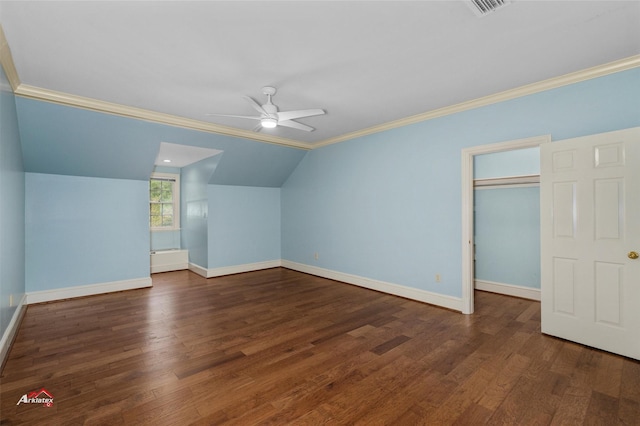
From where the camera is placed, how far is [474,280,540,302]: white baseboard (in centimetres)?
441

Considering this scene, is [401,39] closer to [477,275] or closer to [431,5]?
[431,5]

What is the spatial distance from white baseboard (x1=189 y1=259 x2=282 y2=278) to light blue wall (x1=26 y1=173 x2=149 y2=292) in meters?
1.11

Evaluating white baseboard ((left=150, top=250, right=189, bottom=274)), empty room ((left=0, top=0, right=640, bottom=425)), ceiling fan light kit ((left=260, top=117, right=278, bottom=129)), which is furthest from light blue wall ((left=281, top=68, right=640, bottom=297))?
white baseboard ((left=150, top=250, right=189, bottom=274))

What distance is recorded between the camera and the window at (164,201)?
→ 696 centimetres

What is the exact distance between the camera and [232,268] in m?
6.29

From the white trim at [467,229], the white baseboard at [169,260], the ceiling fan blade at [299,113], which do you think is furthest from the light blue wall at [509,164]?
the white baseboard at [169,260]

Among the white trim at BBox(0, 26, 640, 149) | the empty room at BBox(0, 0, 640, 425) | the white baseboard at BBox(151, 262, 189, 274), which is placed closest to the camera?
the empty room at BBox(0, 0, 640, 425)

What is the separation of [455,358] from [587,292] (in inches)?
58.5

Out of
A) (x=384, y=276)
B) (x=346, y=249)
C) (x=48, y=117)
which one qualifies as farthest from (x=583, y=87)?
(x=48, y=117)

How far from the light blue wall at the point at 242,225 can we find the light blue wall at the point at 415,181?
79 cm

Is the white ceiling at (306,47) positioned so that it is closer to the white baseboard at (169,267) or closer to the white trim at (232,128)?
the white trim at (232,128)

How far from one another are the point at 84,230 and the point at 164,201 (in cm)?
242

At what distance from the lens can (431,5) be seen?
79.0 inches

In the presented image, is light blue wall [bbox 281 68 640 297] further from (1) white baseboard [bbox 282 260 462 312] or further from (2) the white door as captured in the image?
(2) the white door
